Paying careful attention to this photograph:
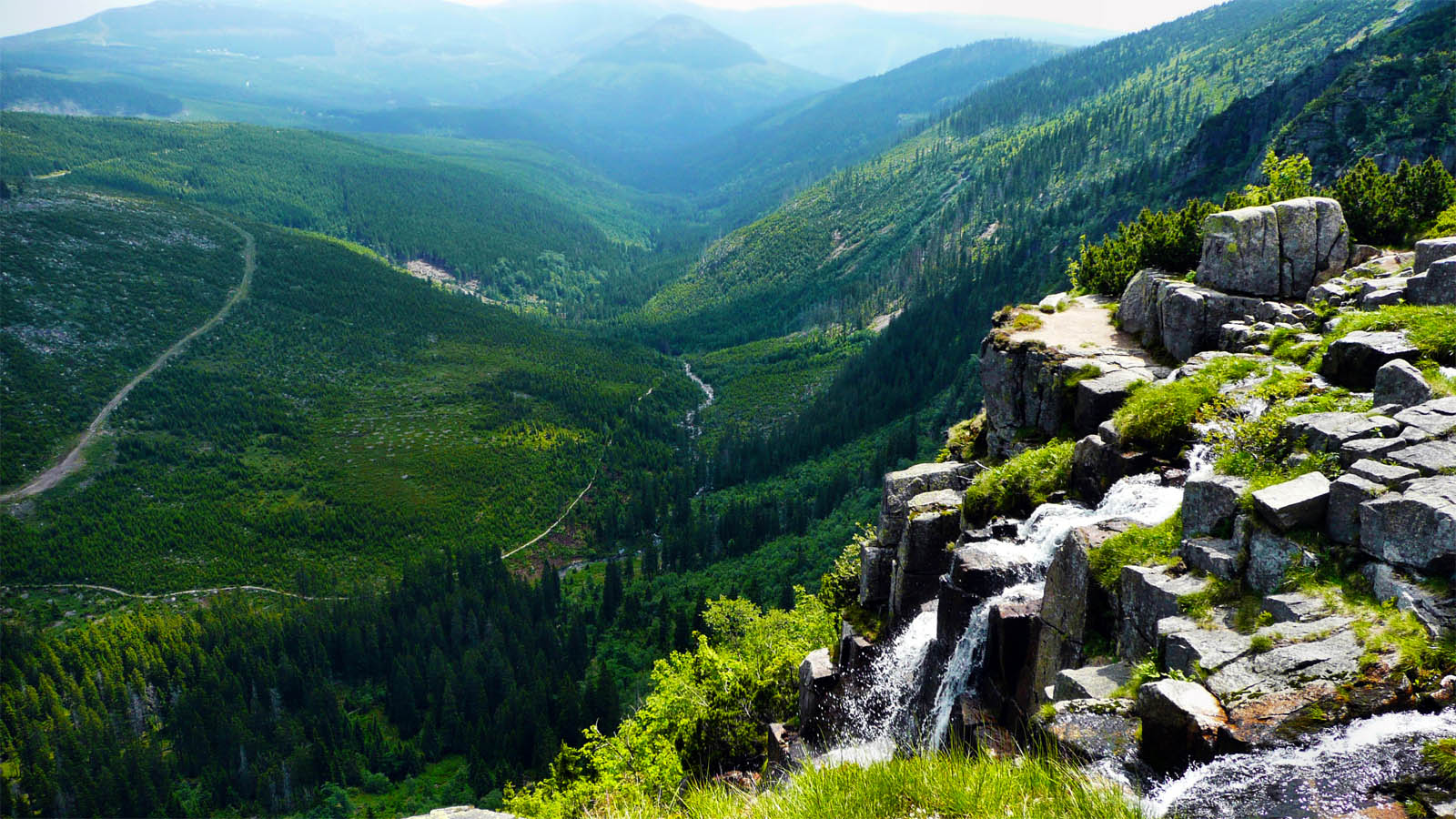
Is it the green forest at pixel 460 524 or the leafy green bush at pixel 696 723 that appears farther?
the green forest at pixel 460 524

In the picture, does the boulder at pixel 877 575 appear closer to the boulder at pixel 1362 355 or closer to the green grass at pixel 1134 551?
the green grass at pixel 1134 551

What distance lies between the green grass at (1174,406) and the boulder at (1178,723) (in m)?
13.2

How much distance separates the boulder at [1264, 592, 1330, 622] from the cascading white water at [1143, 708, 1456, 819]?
3114mm

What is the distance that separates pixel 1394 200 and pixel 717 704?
4351 cm

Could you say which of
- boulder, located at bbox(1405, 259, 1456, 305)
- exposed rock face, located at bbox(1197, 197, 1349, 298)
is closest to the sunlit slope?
exposed rock face, located at bbox(1197, 197, 1349, 298)

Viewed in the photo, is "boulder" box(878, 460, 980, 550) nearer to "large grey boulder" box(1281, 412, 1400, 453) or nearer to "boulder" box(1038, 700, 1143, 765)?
"large grey boulder" box(1281, 412, 1400, 453)

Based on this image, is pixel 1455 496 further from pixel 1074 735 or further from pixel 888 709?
pixel 888 709

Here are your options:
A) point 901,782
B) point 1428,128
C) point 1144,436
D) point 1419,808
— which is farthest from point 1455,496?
point 1428,128

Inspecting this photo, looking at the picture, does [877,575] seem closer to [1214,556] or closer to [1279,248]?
[1214,556]

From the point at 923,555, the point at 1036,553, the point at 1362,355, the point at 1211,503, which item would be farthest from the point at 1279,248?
the point at 923,555

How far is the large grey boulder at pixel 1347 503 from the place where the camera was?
17.2 metres

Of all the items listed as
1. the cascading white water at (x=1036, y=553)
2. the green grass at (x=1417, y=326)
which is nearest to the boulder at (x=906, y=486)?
the cascading white water at (x=1036, y=553)

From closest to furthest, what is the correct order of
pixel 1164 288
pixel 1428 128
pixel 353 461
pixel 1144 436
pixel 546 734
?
1. pixel 1144 436
2. pixel 1164 288
3. pixel 546 734
4. pixel 1428 128
5. pixel 353 461

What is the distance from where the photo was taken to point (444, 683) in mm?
96750
